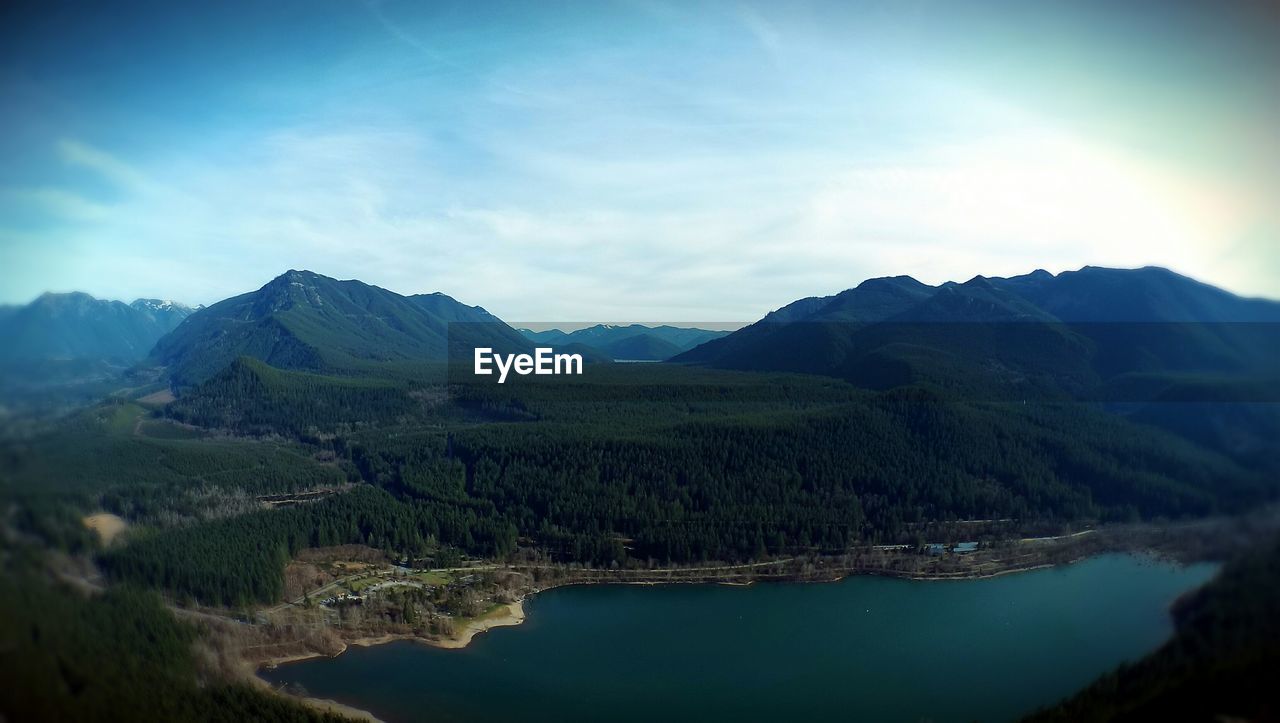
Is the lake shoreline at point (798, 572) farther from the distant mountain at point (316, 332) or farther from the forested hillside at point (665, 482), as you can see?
the distant mountain at point (316, 332)

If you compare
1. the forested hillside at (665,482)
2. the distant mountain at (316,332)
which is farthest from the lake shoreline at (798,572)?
the distant mountain at (316,332)

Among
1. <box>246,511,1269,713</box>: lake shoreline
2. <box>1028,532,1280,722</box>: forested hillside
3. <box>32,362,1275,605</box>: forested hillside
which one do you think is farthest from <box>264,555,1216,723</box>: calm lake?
<box>1028,532,1280,722</box>: forested hillside

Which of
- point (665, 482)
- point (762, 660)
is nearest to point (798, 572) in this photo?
point (762, 660)

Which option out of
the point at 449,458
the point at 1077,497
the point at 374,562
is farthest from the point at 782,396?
the point at 374,562

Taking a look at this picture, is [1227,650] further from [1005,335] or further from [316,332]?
[316,332]

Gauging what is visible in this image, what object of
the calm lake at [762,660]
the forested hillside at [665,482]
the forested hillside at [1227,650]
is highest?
the forested hillside at [1227,650]

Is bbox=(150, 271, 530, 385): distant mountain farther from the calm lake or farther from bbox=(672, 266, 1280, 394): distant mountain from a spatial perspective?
the calm lake
